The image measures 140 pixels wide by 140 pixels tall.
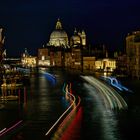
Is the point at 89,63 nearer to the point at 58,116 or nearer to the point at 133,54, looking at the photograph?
the point at 133,54

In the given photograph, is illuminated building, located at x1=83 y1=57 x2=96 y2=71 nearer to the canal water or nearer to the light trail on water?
the light trail on water

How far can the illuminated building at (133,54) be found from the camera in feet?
289

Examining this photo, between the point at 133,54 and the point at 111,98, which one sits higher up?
the point at 133,54

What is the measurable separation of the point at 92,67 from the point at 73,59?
90.0 ft

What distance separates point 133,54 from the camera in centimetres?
9375

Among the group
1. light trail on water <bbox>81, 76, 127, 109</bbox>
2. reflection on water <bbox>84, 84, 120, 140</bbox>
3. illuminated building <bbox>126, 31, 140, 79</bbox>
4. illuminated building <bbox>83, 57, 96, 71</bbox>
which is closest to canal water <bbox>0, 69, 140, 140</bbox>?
reflection on water <bbox>84, 84, 120, 140</bbox>

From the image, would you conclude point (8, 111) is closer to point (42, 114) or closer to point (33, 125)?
point (42, 114)

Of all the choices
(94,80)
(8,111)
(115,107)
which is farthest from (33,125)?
(94,80)

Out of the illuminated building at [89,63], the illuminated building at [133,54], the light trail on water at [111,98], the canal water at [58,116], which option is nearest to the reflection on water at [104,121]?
the canal water at [58,116]

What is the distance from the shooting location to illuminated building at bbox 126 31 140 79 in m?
88.2

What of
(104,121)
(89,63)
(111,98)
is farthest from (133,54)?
(104,121)

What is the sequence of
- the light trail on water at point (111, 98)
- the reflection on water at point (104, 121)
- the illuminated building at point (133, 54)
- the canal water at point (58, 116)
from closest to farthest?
the canal water at point (58, 116) < the reflection on water at point (104, 121) < the light trail on water at point (111, 98) < the illuminated building at point (133, 54)

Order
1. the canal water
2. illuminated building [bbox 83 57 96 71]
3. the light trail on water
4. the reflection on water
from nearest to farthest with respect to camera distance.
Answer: the canal water → the reflection on water → the light trail on water → illuminated building [bbox 83 57 96 71]

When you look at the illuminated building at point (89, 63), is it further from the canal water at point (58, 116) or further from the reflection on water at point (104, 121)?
the reflection on water at point (104, 121)
